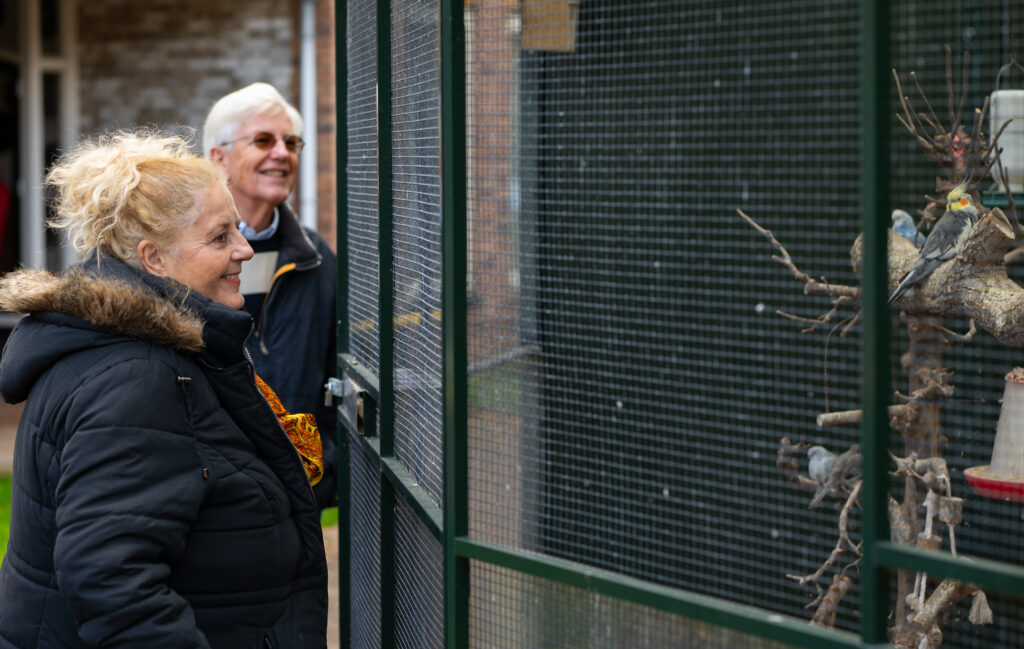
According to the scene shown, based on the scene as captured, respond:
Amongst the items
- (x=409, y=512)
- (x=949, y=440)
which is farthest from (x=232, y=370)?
(x=949, y=440)

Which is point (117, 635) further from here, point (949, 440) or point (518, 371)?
point (949, 440)

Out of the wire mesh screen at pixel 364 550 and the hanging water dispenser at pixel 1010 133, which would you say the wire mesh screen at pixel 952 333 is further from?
the wire mesh screen at pixel 364 550

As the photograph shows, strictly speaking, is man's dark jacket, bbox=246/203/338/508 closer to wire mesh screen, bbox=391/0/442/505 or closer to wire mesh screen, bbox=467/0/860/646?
wire mesh screen, bbox=391/0/442/505

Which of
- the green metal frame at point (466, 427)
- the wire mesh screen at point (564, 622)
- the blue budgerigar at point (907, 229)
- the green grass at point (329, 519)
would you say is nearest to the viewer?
the green metal frame at point (466, 427)

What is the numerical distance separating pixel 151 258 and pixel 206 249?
108mm

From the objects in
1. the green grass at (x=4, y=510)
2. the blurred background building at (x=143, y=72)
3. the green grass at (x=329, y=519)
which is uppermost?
the blurred background building at (x=143, y=72)

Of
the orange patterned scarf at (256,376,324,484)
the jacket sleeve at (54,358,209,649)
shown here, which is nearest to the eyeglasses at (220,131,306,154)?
the orange patterned scarf at (256,376,324,484)

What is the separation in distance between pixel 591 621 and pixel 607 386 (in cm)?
59

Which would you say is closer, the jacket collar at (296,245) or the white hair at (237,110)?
the jacket collar at (296,245)

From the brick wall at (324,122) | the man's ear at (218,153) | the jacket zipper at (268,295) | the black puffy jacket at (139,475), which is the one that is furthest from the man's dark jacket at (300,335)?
the brick wall at (324,122)

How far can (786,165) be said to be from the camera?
310cm

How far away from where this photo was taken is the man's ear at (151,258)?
97.5 inches

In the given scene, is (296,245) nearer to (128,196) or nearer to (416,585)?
(416,585)

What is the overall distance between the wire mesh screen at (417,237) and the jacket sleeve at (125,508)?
0.64 metres
